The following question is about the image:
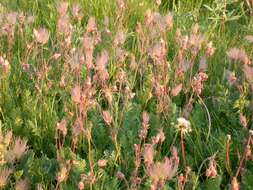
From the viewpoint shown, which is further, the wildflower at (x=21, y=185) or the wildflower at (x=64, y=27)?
the wildflower at (x=64, y=27)

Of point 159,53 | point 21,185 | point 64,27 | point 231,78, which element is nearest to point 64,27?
point 64,27

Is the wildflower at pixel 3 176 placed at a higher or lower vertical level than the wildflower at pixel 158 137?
lower

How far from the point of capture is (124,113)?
91.6 inches

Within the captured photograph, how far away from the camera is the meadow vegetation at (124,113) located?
1.94 metres

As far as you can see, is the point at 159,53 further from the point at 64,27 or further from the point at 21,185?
the point at 21,185

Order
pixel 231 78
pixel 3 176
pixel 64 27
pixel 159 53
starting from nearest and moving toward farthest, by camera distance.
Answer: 1. pixel 3 176
2. pixel 231 78
3. pixel 159 53
4. pixel 64 27

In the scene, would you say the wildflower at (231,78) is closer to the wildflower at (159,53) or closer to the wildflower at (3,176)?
the wildflower at (159,53)

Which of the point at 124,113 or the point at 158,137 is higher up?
the point at 158,137

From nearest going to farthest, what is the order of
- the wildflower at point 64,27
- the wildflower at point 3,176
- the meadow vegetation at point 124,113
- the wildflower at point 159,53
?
1. the wildflower at point 3,176
2. the meadow vegetation at point 124,113
3. the wildflower at point 159,53
4. the wildflower at point 64,27

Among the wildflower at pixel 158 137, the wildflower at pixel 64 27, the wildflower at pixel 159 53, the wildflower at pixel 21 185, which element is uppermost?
the wildflower at pixel 64 27

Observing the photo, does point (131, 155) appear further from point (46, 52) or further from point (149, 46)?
point (46, 52)

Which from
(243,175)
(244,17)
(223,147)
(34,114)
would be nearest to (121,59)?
(34,114)

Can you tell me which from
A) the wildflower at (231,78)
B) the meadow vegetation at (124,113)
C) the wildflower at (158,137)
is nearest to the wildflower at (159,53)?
the meadow vegetation at (124,113)

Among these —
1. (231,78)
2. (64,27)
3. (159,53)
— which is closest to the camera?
(231,78)
